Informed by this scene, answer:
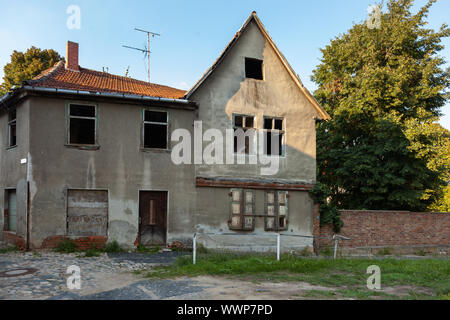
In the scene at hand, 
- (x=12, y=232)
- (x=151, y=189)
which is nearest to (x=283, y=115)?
(x=151, y=189)

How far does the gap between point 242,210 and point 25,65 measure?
79.4 ft

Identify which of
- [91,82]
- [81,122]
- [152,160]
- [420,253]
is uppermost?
[91,82]

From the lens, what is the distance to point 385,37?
2058cm

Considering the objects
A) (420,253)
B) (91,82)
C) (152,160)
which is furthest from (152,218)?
(420,253)

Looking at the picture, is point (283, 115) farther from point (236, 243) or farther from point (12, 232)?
point (12, 232)

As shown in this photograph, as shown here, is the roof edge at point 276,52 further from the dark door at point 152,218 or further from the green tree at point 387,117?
the green tree at point 387,117

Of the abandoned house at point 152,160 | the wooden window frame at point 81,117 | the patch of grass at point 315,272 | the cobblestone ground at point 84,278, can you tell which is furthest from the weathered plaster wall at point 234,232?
the wooden window frame at point 81,117

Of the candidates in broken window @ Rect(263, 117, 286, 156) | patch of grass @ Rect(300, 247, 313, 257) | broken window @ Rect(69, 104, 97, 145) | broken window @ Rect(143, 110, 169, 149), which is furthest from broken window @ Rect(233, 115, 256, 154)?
broken window @ Rect(69, 104, 97, 145)

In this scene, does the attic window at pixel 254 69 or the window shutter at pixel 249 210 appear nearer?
the window shutter at pixel 249 210

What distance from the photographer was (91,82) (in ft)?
46.9

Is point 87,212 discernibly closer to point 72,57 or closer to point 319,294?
point 72,57

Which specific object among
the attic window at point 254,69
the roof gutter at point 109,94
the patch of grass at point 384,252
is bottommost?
the patch of grass at point 384,252

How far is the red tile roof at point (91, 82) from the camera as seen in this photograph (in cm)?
1298

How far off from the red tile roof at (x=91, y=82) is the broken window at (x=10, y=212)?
14.3 ft
